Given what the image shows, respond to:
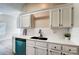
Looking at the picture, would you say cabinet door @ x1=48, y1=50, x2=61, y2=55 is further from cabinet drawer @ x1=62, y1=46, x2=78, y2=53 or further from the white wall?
the white wall

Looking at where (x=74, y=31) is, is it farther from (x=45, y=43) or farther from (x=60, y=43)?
(x=45, y=43)

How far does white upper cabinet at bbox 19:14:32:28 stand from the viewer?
91.4 inches

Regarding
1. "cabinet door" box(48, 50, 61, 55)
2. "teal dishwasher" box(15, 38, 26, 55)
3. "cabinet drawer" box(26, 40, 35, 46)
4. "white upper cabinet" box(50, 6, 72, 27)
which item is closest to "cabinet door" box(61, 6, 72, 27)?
"white upper cabinet" box(50, 6, 72, 27)

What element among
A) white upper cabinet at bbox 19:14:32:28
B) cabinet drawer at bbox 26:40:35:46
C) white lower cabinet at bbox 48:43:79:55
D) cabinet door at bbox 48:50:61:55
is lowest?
cabinet door at bbox 48:50:61:55

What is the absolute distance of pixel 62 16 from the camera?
2.29 m

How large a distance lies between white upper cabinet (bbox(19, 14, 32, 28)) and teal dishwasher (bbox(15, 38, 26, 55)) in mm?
247

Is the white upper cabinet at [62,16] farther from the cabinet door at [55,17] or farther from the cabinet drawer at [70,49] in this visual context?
the cabinet drawer at [70,49]

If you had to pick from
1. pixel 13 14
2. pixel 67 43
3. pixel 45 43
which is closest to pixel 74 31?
pixel 67 43

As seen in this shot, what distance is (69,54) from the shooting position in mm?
2182

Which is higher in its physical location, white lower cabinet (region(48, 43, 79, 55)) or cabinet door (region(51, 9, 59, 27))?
cabinet door (region(51, 9, 59, 27))

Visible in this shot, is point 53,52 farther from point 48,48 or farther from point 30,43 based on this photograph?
point 30,43

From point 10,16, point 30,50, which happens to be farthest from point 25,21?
point 30,50

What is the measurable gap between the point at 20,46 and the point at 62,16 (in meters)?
0.87
